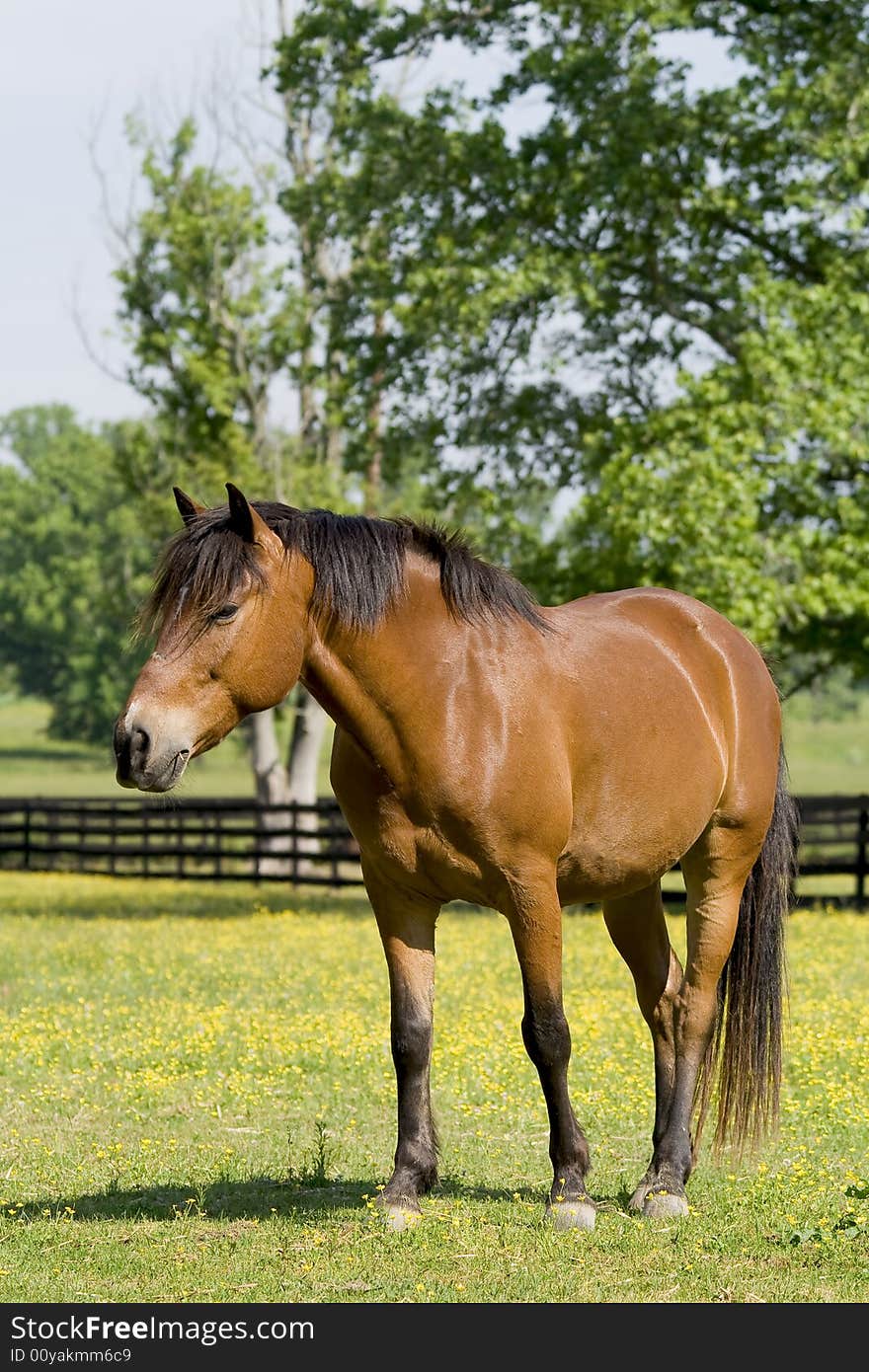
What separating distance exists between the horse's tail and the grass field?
155ft

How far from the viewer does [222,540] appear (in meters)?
5.00

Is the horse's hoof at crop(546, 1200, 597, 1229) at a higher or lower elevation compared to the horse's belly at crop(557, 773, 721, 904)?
lower

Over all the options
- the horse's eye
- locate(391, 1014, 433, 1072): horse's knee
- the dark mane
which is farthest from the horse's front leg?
the horse's eye

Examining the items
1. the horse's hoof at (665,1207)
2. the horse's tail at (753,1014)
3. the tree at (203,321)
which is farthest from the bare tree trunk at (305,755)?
the horse's hoof at (665,1207)

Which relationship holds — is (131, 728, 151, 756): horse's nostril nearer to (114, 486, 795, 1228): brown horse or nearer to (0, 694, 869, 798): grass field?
(114, 486, 795, 1228): brown horse

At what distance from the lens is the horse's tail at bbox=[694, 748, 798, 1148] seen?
6.31 meters

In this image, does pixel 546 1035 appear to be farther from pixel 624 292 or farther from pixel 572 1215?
pixel 624 292

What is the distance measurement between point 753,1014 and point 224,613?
291 centimetres

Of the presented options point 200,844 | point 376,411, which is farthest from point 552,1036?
point 200,844

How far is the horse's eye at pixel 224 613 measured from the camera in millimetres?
4949

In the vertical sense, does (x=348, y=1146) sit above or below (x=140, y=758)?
below

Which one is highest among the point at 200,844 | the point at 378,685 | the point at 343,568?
the point at 343,568

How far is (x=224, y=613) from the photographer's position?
497 cm

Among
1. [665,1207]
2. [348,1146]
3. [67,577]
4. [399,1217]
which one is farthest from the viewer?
[67,577]
